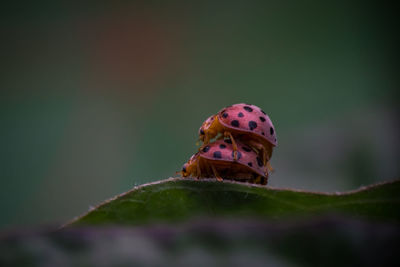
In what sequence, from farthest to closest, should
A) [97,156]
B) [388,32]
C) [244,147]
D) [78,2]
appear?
[78,2] → [388,32] → [97,156] → [244,147]

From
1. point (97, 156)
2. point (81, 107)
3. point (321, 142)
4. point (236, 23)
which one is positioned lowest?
point (321, 142)

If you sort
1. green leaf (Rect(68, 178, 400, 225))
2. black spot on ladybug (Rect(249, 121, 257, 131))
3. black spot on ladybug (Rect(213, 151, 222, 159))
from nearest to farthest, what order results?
1. green leaf (Rect(68, 178, 400, 225))
2. black spot on ladybug (Rect(213, 151, 222, 159))
3. black spot on ladybug (Rect(249, 121, 257, 131))

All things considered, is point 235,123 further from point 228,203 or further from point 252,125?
point 228,203

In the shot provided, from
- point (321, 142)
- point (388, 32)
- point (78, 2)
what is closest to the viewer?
point (321, 142)

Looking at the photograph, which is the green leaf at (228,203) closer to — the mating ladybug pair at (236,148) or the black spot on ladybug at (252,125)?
the mating ladybug pair at (236,148)

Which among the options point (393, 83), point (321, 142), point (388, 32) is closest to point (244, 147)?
point (321, 142)

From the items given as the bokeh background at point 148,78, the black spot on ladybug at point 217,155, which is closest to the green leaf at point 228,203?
the black spot on ladybug at point 217,155

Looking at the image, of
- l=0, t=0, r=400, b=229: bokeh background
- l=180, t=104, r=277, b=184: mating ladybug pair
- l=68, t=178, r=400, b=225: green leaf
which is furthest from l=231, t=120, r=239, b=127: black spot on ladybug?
l=0, t=0, r=400, b=229: bokeh background

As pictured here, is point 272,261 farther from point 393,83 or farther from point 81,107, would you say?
point 393,83

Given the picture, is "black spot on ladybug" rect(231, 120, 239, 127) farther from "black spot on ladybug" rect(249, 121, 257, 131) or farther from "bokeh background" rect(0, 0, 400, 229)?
"bokeh background" rect(0, 0, 400, 229)
